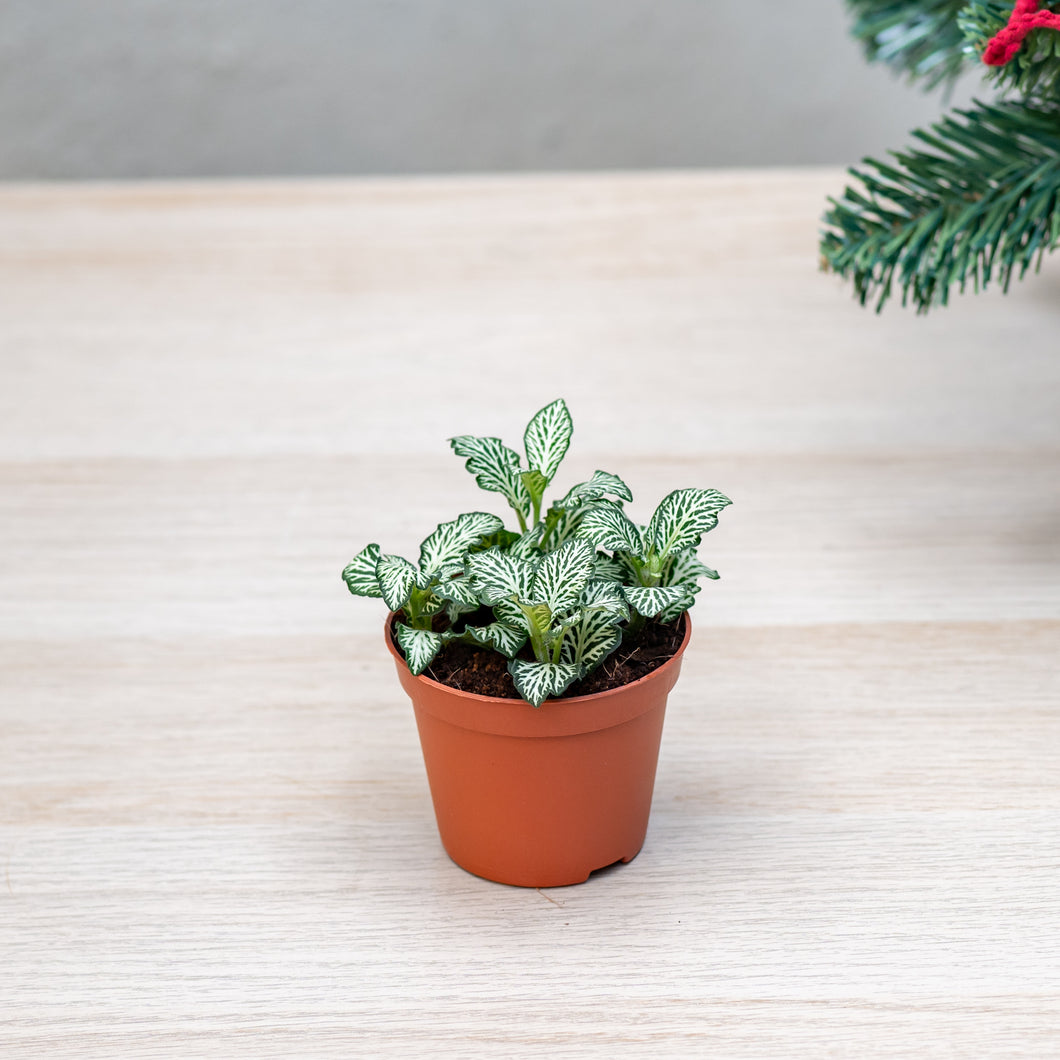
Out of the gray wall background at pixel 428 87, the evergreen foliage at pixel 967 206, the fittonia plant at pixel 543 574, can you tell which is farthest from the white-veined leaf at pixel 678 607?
the gray wall background at pixel 428 87

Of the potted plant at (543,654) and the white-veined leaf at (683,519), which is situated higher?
the white-veined leaf at (683,519)

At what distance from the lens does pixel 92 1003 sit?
2.21 feet

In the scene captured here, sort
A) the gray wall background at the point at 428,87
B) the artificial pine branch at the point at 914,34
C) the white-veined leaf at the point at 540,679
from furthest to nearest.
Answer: the gray wall background at the point at 428,87 → the artificial pine branch at the point at 914,34 → the white-veined leaf at the point at 540,679

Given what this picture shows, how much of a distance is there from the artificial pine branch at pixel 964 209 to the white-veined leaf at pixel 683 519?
0.31m

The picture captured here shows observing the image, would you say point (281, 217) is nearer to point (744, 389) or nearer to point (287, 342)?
point (287, 342)

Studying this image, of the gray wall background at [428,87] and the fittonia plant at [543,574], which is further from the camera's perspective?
the gray wall background at [428,87]

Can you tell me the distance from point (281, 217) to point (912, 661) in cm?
133

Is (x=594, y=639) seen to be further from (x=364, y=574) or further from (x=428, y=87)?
(x=428, y=87)

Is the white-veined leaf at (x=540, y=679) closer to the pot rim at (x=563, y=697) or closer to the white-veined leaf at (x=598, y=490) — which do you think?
the pot rim at (x=563, y=697)

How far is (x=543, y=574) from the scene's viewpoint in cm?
68

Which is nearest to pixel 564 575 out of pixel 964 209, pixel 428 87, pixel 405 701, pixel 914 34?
pixel 405 701

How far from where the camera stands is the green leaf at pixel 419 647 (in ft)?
2.20

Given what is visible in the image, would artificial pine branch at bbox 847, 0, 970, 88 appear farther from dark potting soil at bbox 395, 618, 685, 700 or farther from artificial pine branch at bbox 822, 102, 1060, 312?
dark potting soil at bbox 395, 618, 685, 700

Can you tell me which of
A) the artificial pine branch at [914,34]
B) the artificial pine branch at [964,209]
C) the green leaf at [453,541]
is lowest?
the green leaf at [453,541]
